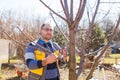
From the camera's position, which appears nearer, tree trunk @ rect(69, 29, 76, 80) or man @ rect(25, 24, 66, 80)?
tree trunk @ rect(69, 29, 76, 80)

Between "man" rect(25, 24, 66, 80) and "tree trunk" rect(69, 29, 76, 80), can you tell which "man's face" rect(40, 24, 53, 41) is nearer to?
"man" rect(25, 24, 66, 80)

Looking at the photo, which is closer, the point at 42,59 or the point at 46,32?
the point at 42,59

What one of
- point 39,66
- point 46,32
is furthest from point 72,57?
point 46,32

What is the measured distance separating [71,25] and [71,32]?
0.16ft

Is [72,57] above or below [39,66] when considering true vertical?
above

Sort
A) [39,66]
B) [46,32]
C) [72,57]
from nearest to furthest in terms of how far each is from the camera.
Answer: [72,57] → [39,66] → [46,32]

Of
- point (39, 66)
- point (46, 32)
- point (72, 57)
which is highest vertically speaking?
point (46, 32)

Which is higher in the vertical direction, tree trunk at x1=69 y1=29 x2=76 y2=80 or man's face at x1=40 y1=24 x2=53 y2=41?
man's face at x1=40 y1=24 x2=53 y2=41

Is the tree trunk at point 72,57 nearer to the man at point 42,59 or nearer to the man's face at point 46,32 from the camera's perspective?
the man at point 42,59

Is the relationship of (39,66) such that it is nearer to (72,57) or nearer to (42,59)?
(42,59)

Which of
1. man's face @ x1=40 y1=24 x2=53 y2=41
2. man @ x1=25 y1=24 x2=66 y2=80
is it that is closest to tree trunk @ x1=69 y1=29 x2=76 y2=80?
man @ x1=25 y1=24 x2=66 y2=80

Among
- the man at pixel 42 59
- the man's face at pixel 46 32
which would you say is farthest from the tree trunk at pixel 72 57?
the man's face at pixel 46 32

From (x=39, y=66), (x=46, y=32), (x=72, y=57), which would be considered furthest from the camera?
(x=46, y=32)

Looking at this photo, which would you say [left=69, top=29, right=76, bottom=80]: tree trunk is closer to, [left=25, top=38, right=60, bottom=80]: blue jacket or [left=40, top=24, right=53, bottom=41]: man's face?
[left=25, top=38, right=60, bottom=80]: blue jacket
